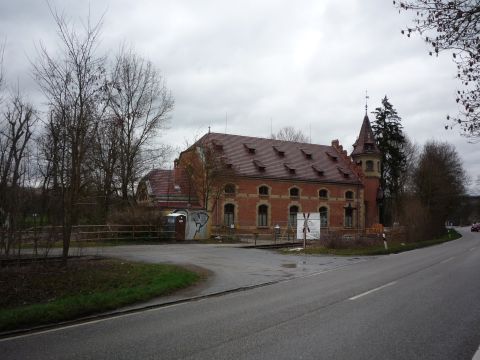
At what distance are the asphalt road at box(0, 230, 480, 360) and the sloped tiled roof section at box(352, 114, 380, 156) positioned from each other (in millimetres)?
51856

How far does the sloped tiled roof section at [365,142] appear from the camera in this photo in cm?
6222

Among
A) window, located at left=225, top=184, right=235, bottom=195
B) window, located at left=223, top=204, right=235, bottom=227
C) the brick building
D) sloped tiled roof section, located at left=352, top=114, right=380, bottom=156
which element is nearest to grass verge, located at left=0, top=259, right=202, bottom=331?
the brick building

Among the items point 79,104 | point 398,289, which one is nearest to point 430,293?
point 398,289

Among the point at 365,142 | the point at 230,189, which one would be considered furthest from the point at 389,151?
the point at 230,189

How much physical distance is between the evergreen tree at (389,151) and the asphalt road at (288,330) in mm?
58220

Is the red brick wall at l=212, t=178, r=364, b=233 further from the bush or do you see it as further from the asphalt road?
the asphalt road

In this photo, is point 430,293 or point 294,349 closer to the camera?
point 294,349

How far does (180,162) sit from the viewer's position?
44.2 meters

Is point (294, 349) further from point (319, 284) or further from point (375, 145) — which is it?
point (375, 145)

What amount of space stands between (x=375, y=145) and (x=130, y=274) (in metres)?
54.0

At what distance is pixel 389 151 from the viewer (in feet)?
222

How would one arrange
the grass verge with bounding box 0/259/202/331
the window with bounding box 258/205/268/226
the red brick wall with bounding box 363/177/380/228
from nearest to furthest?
the grass verge with bounding box 0/259/202/331, the window with bounding box 258/205/268/226, the red brick wall with bounding box 363/177/380/228

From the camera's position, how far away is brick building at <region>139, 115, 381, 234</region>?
4716cm

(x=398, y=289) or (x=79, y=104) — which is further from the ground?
(x=79, y=104)
